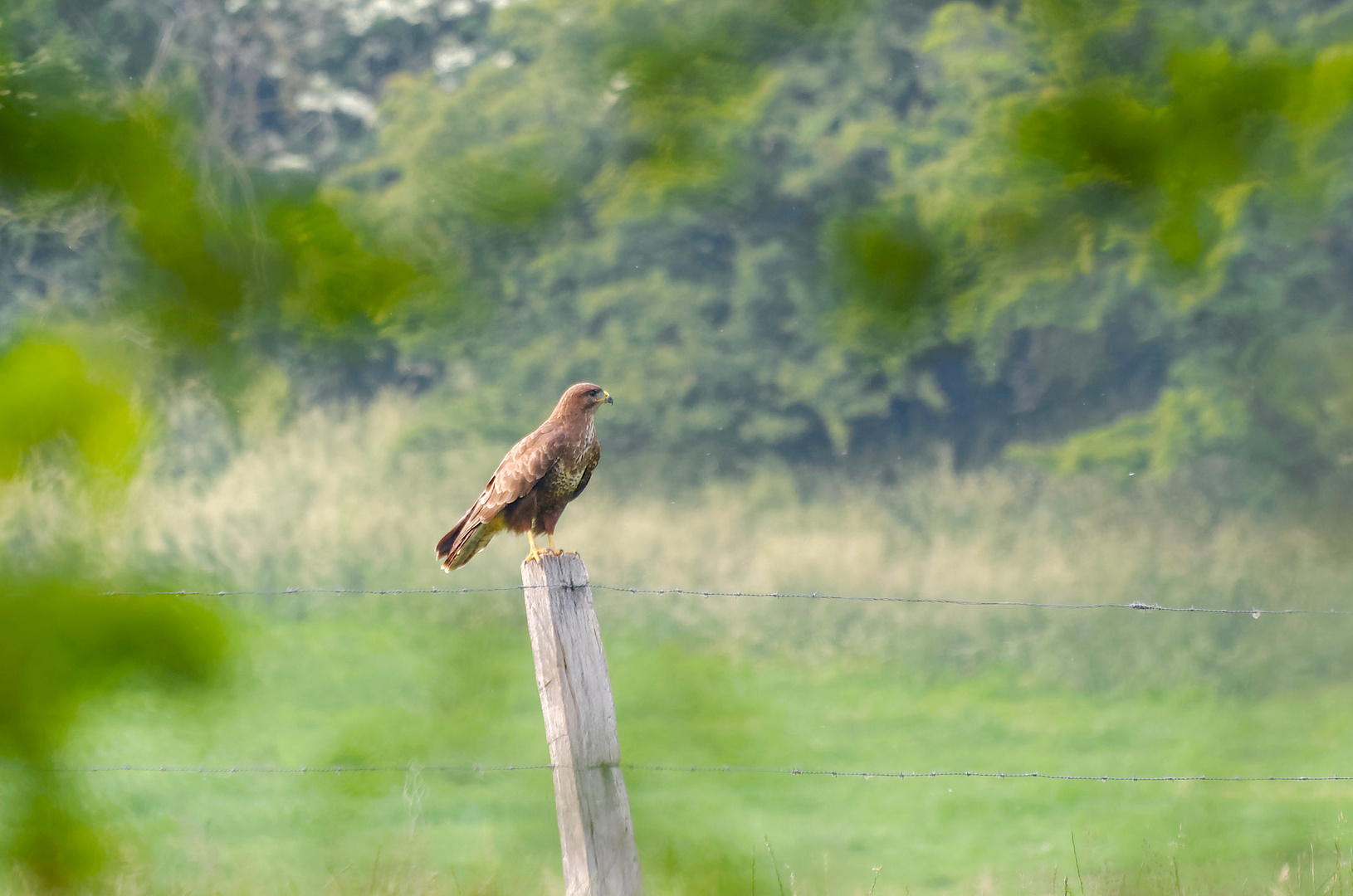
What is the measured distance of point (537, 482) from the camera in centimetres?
402

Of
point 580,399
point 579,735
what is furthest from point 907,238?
point 579,735

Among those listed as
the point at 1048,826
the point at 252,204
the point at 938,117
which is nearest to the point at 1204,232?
the point at 938,117

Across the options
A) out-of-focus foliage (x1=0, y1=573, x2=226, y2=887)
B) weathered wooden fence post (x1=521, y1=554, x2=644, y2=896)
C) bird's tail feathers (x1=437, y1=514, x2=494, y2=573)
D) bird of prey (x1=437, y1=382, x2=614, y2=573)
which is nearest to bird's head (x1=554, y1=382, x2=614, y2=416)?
bird of prey (x1=437, y1=382, x2=614, y2=573)

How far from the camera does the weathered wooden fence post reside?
260 cm

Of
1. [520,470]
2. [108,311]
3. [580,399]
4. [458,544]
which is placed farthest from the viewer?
[108,311]

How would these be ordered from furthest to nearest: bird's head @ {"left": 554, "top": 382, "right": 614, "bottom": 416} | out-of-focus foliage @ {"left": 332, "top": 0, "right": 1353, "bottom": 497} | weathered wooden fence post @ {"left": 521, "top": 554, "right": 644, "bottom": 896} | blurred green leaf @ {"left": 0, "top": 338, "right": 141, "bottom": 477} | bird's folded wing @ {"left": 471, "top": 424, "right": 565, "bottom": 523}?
out-of-focus foliage @ {"left": 332, "top": 0, "right": 1353, "bottom": 497} < blurred green leaf @ {"left": 0, "top": 338, "right": 141, "bottom": 477} < bird's head @ {"left": 554, "top": 382, "right": 614, "bottom": 416} < bird's folded wing @ {"left": 471, "top": 424, "right": 565, "bottom": 523} < weathered wooden fence post @ {"left": 521, "top": 554, "right": 644, "bottom": 896}

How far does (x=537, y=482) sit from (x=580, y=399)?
0.37 m

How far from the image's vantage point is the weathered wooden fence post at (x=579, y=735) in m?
2.60

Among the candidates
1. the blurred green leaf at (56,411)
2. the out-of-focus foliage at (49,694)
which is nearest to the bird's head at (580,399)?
the blurred green leaf at (56,411)

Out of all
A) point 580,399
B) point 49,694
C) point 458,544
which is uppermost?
point 580,399

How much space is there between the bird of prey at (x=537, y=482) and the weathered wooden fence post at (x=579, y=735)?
3.79 ft

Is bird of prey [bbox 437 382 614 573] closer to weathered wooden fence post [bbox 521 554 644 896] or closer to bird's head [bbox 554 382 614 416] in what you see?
bird's head [bbox 554 382 614 416]

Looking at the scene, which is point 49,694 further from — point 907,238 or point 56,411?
point 907,238

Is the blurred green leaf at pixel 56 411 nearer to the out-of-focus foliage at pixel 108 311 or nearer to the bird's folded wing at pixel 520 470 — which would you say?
the out-of-focus foliage at pixel 108 311
